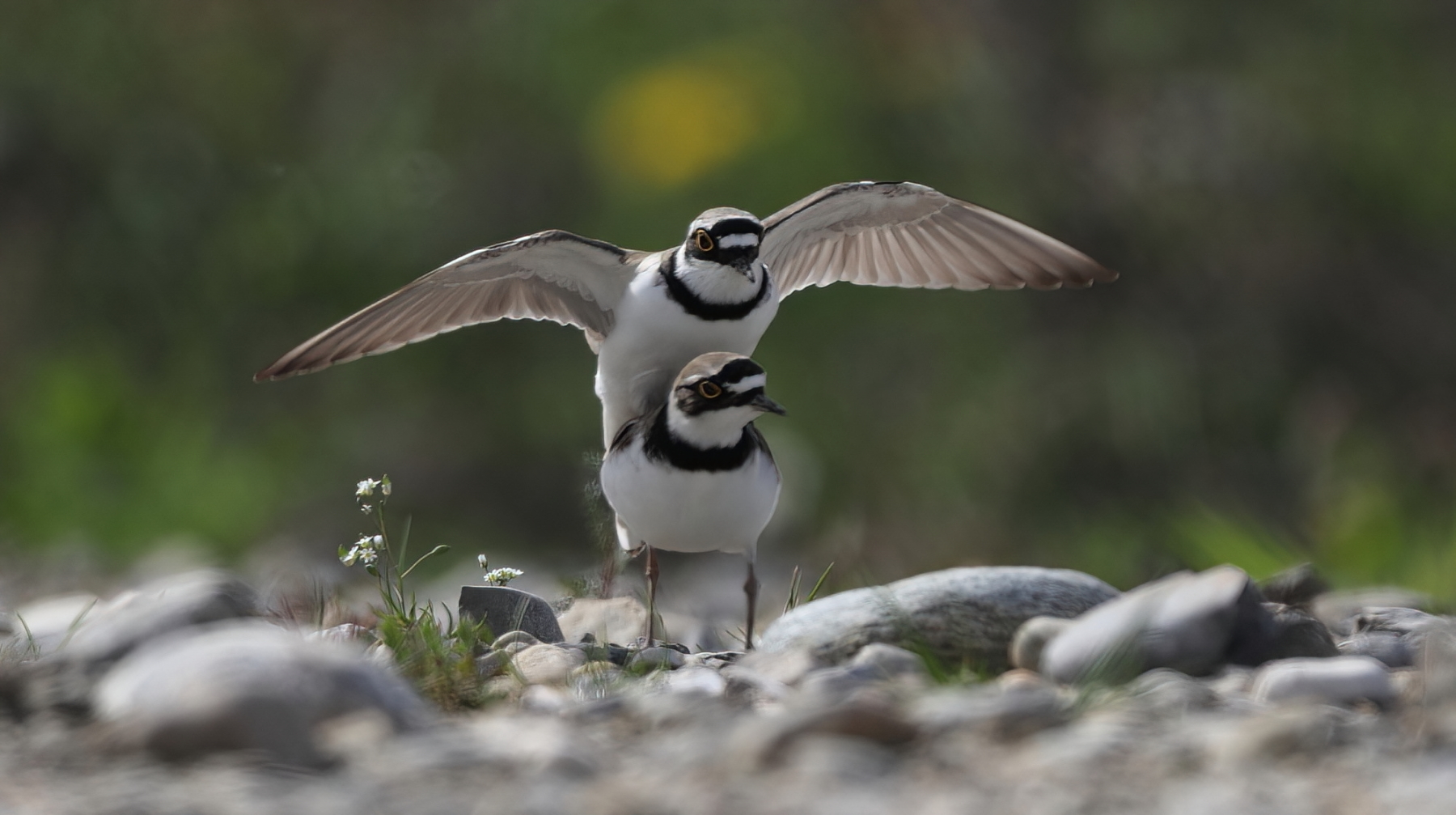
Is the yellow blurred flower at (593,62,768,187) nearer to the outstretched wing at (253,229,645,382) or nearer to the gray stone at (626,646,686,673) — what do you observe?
the outstretched wing at (253,229,645,382)

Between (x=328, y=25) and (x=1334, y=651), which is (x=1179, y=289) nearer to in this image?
(x=328, y=25)

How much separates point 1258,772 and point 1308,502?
7267mm

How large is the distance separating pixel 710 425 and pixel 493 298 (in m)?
1.24

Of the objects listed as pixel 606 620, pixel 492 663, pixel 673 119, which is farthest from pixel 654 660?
pixel 673 119

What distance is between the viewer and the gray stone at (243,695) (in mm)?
2752

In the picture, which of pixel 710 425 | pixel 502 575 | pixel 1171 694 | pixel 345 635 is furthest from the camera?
pixel 502 575

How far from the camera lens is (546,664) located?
155 inches

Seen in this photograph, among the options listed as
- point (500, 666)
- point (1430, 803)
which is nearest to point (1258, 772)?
point (1430, 803)

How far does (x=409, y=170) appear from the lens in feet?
41.4

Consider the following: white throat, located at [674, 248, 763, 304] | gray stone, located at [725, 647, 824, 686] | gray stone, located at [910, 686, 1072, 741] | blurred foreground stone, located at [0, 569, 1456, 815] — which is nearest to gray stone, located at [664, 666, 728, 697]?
blurred foreground stone, located at [0, 569, 1456, 815]

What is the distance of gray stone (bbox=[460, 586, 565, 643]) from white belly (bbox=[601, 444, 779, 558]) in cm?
44

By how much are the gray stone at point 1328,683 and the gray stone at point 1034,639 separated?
504 mm

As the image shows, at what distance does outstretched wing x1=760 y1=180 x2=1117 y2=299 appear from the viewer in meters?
5.84

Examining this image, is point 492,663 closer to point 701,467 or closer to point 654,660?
point 654,660
